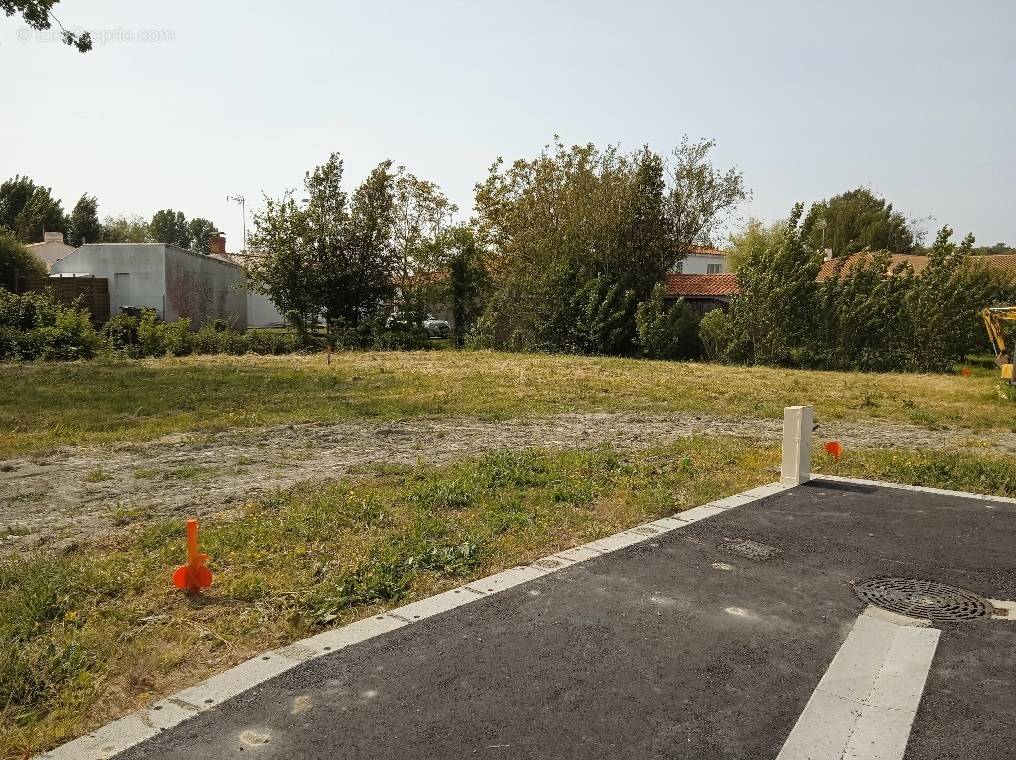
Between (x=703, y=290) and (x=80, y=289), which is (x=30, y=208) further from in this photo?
(x=703, y=290)

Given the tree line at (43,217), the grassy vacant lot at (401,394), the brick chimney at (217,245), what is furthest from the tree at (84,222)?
the grassy vacant lot at (401,394)

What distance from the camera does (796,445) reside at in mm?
7816

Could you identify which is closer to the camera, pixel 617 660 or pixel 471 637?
pixel 617 660

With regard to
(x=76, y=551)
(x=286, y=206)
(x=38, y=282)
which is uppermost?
(x=286, y=206)

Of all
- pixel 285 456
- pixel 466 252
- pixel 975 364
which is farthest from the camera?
pixel 466 252

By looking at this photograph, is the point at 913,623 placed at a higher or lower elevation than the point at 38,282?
lower

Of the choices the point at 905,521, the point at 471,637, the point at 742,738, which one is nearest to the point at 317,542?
the point at 471,637

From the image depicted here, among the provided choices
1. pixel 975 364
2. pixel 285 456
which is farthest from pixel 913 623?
pixel 975 364

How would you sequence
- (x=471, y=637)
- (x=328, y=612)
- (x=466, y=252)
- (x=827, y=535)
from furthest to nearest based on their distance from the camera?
(x=466, y=252)
(x=827, y=535)
(x=328, y=612)
(x=471, y=637)

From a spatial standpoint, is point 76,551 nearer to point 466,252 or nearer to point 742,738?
point 742,738

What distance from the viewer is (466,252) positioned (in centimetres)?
3391

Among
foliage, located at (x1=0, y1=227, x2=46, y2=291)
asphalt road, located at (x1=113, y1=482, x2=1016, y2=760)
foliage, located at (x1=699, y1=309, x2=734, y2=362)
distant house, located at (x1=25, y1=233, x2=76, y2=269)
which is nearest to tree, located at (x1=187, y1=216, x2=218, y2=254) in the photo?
distant house, located at (x1=25, y1=233, x2=76, y2=269)

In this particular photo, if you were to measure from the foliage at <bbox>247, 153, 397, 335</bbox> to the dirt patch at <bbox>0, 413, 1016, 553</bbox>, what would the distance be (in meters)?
20.8

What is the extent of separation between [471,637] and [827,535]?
129 inches
